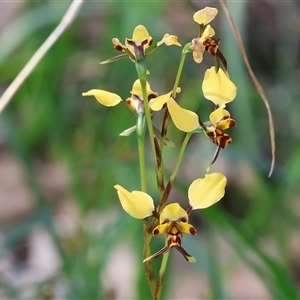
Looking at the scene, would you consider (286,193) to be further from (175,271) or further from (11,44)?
(11,44)

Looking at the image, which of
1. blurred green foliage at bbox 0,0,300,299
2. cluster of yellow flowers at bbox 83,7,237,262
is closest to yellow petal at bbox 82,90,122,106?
cluster of yellow flowers at bbox 83,7,237,262

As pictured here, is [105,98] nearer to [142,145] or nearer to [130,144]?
[142,145]

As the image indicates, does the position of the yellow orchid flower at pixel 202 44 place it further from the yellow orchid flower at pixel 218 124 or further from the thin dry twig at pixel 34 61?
the thin dry twig at pixel 34 61

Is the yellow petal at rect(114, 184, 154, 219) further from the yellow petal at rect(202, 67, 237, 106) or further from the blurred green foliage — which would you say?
the blurred green foliage

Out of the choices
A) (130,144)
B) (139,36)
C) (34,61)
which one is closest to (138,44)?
(139,36)

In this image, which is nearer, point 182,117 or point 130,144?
point 182,117

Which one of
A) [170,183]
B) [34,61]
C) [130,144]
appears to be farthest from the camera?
[130,144]

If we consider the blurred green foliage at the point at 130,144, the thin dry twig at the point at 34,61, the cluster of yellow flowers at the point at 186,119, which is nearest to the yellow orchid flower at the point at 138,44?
the cluster of yellow flowers at the point at 186,119

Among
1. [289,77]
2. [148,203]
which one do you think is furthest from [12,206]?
[148,203]
